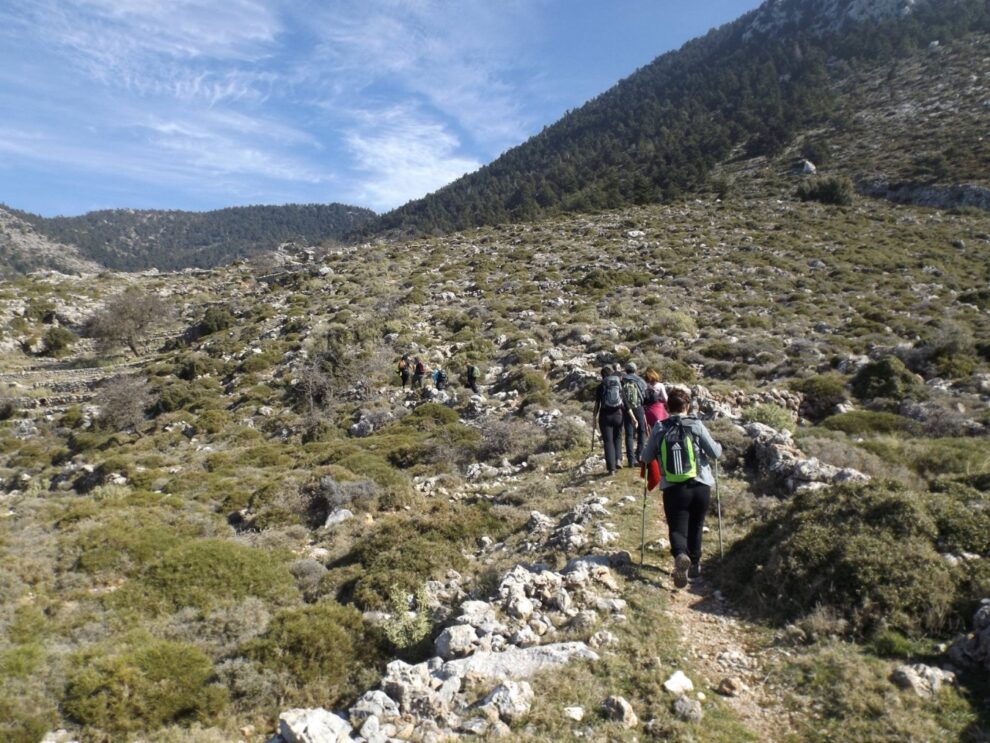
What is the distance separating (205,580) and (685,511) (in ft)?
20.1

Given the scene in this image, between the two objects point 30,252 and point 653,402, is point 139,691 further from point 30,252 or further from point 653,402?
point 30,252

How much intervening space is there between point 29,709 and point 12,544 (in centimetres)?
512

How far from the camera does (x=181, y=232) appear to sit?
182m

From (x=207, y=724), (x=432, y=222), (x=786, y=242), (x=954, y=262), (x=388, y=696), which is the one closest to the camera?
(x=388, y=696)

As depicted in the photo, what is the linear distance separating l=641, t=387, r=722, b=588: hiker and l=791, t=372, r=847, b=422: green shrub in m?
9.71

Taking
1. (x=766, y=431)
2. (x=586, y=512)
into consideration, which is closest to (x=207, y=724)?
(x=586, y=512)

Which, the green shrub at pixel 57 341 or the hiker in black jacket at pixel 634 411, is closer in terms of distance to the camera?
the hiker in black jacket at pixel 634 411

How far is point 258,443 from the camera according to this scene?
16.9 meters

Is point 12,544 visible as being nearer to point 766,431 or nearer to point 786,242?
point 766,431

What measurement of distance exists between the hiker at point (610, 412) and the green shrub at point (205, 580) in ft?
17.8

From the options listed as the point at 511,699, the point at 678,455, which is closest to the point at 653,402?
the point at 678,455

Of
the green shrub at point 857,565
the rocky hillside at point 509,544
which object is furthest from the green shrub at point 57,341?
the green shrub at point 857,565

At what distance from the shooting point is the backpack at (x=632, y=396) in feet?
29.9

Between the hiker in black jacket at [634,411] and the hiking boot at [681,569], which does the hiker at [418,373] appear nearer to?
the hiker in black jacket at [634,411]
